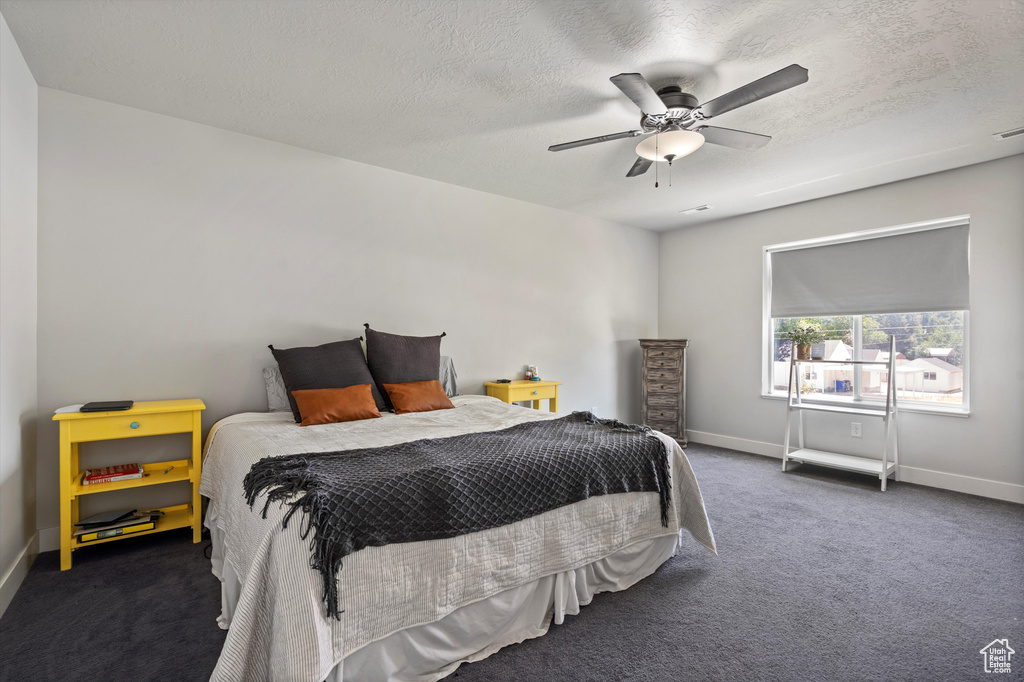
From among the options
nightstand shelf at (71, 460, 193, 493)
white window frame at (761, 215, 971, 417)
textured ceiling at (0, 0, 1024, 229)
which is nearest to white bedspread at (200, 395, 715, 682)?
nightstand shelf at (71, 460, 193, 493)

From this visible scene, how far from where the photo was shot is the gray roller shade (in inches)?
151

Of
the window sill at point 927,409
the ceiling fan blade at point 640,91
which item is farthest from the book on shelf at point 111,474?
the window sill at point 927,409

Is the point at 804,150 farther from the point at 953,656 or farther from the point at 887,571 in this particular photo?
the point at 953,656

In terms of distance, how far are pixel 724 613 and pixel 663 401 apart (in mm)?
3286

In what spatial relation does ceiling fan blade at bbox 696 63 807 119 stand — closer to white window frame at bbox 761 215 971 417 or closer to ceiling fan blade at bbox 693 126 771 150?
ceiling fan blade at bbox 693 126 771 150

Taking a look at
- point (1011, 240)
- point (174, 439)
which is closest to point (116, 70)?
point (174, 439)

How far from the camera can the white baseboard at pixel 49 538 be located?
2.62 meters

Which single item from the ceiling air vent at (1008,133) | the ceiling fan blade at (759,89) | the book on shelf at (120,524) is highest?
the ceiling air vent at (1008,133)

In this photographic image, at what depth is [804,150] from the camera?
337 cm

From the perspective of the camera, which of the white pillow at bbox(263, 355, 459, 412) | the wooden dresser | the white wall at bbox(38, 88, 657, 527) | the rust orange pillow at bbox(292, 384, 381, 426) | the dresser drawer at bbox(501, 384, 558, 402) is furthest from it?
the wooden dresser

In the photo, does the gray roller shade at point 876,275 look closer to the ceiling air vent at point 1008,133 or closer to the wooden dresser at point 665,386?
the ceiling air vent at point 1008,133

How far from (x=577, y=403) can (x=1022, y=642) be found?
3542 mm

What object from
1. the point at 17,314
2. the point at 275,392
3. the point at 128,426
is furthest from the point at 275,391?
the point at 17,314

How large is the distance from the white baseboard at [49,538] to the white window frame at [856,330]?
5653 mm
